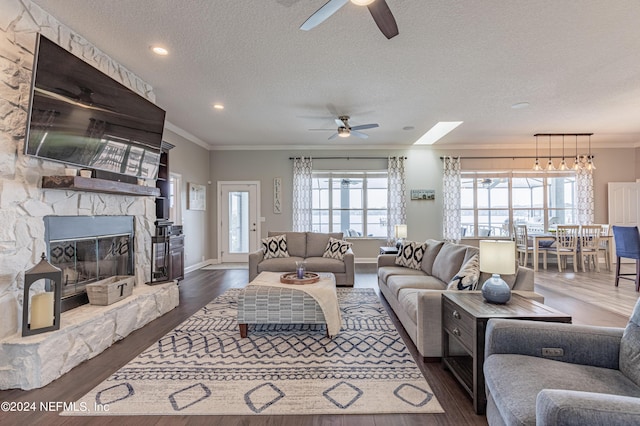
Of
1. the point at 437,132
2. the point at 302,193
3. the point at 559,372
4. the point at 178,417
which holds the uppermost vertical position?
the point at 437,132

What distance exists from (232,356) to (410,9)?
3288 mm

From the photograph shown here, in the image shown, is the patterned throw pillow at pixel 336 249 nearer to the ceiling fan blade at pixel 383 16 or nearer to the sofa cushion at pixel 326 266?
the sofa cushion at pixel 326 266

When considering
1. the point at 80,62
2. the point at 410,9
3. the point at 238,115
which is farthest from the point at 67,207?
the point at 410,9

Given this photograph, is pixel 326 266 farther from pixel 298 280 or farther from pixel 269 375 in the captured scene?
pixel 269 375

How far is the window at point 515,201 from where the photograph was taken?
7.39 m

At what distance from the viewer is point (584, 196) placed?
7.17 m

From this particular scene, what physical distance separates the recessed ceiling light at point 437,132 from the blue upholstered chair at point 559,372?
4767mm

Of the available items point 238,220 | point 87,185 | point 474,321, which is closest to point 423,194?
point 238,220

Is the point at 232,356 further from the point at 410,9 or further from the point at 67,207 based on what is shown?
the point at 410,9

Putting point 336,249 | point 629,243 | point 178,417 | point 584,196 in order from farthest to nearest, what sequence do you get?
1. point 584,196
2. point 336,249
3. point 629,243
4. point 178,417

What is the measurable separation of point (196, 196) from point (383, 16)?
5629 mm

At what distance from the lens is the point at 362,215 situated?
299 inches

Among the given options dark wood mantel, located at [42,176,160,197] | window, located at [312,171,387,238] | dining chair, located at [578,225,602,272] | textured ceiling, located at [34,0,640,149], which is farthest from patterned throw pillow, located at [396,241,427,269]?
dining chair, located at [578,225,602,272]

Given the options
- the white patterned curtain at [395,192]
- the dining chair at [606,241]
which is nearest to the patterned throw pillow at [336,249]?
the white patterned curtain at [395,192]
